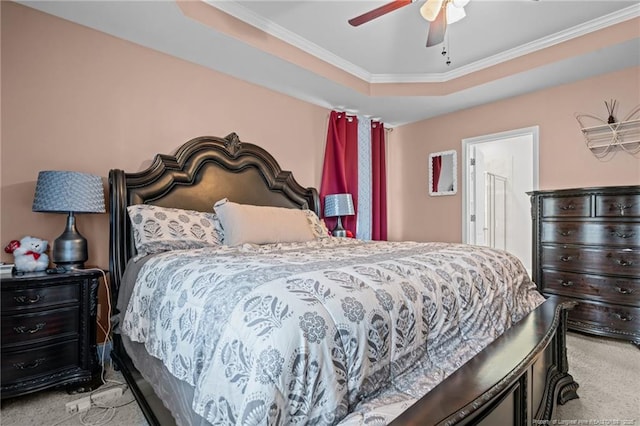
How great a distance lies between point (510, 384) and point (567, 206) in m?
2.59

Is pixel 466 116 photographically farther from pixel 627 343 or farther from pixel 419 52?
pixel 627 343

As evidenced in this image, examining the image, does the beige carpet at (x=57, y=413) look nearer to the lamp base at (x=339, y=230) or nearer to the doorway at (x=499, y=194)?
the lamp base at (x=339, y=230)

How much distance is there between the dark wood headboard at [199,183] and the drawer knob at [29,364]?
535mm

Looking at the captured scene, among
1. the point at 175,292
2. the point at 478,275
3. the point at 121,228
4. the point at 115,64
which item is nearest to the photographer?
the point at 175,292

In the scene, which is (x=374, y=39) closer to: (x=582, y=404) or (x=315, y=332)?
(x=315, y=332)

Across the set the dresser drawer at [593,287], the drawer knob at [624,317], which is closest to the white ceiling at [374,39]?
the dresser drawer at [593,287]

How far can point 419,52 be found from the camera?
3.21 meters

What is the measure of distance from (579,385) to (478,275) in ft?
4.14

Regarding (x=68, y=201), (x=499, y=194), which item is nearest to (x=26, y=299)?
(x=68, y=201)

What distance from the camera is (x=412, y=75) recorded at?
372 cm

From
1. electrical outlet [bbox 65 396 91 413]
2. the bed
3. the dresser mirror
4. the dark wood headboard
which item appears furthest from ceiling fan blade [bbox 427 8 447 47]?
electrical outlet [bbox 65 396 91 413]

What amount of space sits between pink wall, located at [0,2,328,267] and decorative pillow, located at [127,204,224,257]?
0.51 m

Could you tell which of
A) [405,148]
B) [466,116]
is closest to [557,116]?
[466,116]

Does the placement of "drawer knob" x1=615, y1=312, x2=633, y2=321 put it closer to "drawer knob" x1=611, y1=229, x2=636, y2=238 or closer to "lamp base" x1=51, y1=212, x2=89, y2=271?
"drawer knob" x1=611, y1=229, x2=636, y2=238
